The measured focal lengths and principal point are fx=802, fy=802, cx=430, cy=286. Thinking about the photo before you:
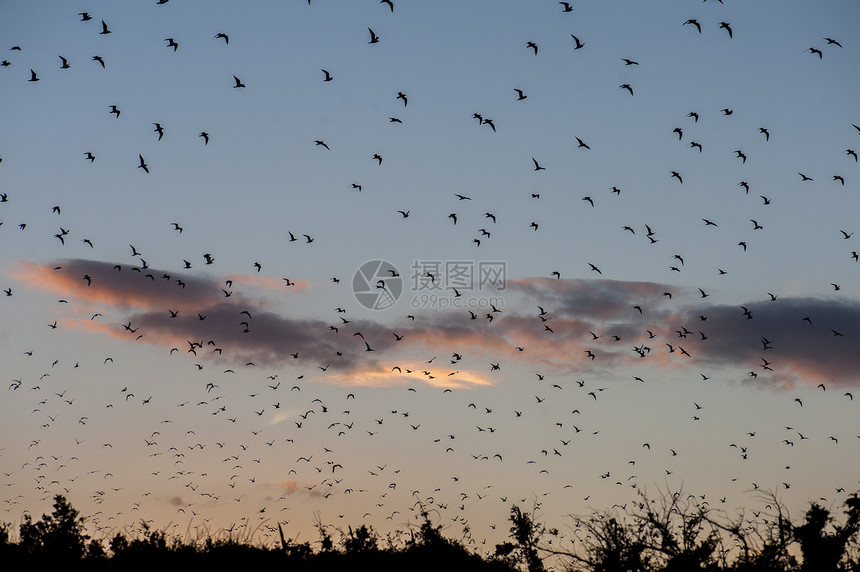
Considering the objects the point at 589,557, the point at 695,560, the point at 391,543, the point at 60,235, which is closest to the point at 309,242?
the point at 60,235

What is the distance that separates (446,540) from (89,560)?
32765mm

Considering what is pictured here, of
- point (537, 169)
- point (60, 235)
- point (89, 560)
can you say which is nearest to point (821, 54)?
point (537, 169)

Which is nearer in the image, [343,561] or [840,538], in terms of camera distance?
[840,538]

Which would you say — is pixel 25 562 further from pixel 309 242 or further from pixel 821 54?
pixel 821 54

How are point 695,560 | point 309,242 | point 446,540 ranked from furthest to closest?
point 446,540
point 309,242
point 695,560

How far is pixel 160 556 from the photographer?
59125mm

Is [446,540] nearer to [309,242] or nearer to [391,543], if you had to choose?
[391,543]

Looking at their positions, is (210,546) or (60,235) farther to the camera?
(210,546)

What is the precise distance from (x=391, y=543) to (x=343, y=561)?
8786mm

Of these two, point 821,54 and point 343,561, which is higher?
point 821,54

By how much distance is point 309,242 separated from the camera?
5209 cm

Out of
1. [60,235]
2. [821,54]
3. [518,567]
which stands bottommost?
[518,567]

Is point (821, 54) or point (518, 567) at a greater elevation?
point (821, 54)

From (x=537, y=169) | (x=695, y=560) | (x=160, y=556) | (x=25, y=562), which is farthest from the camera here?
(x=25, y=562)
